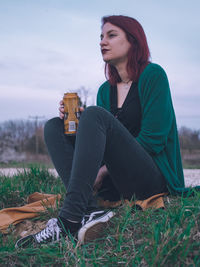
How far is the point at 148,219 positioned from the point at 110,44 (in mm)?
1385

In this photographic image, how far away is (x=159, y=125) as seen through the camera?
2303mm

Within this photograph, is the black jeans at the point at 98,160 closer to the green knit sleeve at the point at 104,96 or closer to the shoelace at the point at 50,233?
the shoelace at the point at 50,233

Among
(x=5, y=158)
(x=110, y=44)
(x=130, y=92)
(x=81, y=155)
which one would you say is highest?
(x=110, y=44)

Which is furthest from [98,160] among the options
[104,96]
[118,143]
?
[104,96]

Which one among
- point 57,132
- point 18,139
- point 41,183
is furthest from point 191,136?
point 57,132

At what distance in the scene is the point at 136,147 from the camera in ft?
6.97

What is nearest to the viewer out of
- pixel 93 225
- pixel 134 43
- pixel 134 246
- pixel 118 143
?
pixel 134 246

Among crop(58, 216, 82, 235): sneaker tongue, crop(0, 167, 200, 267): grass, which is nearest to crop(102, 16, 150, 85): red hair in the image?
crop(0, 167, 200, 267): grass

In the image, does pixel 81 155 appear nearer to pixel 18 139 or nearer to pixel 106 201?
pixel 106 201

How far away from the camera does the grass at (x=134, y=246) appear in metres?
1.49

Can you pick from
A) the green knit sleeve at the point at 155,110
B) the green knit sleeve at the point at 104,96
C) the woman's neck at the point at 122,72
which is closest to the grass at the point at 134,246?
the green knit sleeve at the point at 155,110

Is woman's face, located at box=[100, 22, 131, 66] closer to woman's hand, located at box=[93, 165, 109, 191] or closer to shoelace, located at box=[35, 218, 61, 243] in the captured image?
woman's hand, located at box=[93, 165, 109, 191]

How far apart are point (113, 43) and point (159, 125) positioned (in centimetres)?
78

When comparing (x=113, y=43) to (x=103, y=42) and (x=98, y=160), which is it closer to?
(x=103, y=42)
